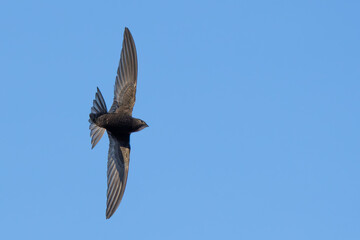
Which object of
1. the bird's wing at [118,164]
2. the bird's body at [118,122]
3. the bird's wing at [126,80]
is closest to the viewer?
the bird's body at [118,122]

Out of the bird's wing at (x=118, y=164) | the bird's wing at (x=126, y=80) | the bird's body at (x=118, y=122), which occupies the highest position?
the bird's wing at (x=126, y=80)

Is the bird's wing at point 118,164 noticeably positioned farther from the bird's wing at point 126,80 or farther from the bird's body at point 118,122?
the bird's wing at point 126,80

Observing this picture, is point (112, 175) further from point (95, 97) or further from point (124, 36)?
point (124, 36)

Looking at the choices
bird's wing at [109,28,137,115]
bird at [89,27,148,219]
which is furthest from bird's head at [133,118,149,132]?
bird's wing at [109,28,137,115]

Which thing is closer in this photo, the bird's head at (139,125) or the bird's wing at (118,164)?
the bird's head at (139,125)

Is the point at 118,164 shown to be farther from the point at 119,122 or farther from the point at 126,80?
the point at 126,80

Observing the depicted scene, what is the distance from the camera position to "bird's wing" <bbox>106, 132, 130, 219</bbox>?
11775mm

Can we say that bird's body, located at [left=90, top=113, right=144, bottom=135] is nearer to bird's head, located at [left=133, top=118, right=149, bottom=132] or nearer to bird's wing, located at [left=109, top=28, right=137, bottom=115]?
bird's head, located at [left=133, top=118, right=149, bottom=132]

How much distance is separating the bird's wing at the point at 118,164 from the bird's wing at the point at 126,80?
59cm

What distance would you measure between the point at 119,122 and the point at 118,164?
1.01m

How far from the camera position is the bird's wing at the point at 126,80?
11930 millimetres

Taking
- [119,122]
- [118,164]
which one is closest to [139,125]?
[119,122]

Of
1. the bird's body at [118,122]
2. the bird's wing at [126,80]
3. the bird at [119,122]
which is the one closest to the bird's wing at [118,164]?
the bird at [119,122]

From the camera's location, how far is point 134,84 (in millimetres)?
12258
